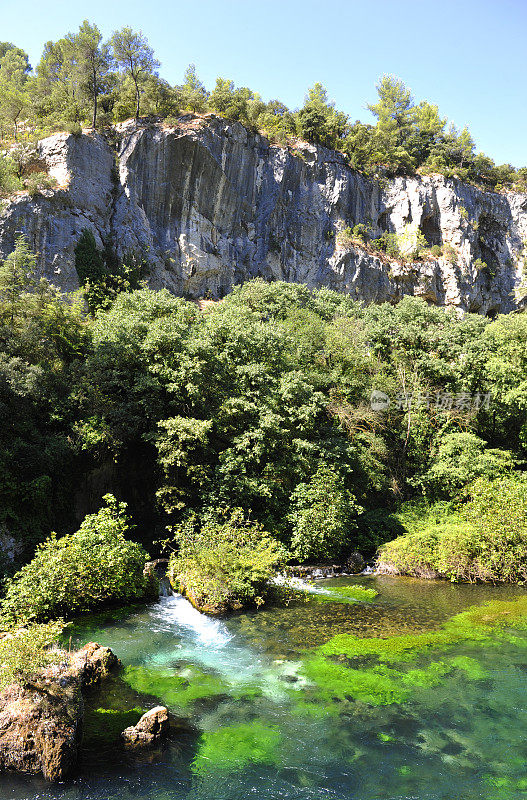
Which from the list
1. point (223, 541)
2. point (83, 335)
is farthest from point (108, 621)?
point (83, 335)

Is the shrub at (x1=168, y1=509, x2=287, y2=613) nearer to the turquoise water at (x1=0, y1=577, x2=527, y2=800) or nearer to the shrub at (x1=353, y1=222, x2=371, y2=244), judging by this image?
the turquoise water at (x1=0, y1=577, x2=527, y2=800)

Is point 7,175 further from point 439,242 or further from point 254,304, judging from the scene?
point 439,242

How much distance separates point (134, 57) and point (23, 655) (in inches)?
1637

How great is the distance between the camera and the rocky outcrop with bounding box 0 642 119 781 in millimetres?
6211

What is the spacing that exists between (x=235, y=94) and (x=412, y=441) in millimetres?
32674

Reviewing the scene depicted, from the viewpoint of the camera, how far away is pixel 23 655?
6.58 meters

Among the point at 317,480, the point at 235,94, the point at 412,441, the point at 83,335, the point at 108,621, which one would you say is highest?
the point at 235,94

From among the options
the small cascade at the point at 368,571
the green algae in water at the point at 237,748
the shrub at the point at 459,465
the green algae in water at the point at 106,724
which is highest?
the shrub at the point at 459,465

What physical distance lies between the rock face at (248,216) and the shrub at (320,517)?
59.7 ft

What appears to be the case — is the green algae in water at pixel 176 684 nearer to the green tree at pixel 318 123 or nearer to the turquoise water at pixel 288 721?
the turquoise water at pixel 288 721

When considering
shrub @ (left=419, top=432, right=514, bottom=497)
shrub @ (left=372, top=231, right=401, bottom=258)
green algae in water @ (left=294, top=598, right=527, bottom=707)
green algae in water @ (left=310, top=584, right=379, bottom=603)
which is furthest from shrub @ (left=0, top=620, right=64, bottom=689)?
shrub @ (left=372, top=231, right=401, bottom=258)

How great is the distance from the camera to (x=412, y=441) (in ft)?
68.4

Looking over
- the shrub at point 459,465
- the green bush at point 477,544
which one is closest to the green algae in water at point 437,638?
the green bush at point 477,544

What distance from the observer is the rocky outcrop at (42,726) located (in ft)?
20.4
